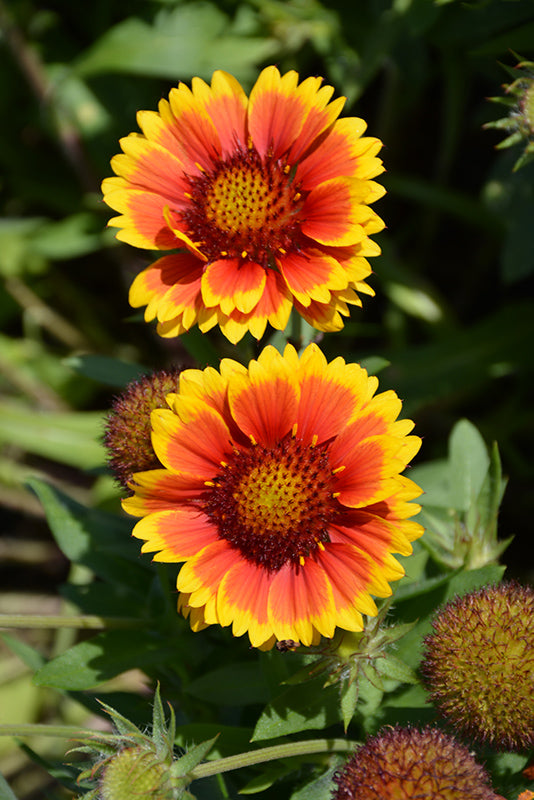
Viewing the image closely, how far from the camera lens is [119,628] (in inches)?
69.4

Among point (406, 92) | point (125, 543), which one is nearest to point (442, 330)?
point (406, 92)

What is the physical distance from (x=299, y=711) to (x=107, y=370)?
93cm

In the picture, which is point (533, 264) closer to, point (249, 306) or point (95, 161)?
point (249, 306)

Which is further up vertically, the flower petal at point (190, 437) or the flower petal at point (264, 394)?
the flower petal at point (264, 394)

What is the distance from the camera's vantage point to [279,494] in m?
1.41

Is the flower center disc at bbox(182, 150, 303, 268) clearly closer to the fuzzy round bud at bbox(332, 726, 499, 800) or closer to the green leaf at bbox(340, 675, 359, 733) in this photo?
the green leaf at bbox(340, 675, 359, 733)

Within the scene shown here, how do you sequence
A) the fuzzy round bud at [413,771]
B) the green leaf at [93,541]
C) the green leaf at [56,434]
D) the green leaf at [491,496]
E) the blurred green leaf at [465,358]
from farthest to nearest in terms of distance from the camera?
the green leaf at [56,434], the blurred green leaf at [465,358], the green leaf at [93,541], the green leaf at [491,496], the fuzzy round bud at [413,771]

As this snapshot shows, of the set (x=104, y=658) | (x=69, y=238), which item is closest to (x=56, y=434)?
(x=69, y=238)

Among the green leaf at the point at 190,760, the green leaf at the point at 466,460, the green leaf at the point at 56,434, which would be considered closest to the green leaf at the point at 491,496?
the green leaf at the point at 466,460

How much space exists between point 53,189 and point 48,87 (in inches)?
20.0

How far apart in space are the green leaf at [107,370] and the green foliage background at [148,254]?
0.04 feet

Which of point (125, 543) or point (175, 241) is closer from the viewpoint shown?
point (175, 241)

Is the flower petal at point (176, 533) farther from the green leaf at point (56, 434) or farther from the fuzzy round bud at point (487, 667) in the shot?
the green leaf at point (56, 434)

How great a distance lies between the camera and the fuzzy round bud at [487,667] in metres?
1.28
